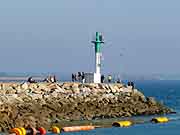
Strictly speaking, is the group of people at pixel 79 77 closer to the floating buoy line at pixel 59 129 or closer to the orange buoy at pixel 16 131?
the floating buoy line at pixel 59 129

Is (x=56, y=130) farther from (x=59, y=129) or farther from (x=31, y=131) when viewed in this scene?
(x=31, y=131)

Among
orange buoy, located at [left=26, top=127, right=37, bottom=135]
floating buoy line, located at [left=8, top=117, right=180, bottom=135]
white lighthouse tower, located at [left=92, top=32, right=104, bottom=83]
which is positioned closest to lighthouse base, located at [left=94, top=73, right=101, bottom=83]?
white lighthouse tower, located at [left=92, top=32, right=104, bottom=83]

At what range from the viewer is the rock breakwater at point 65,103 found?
54.5 metres

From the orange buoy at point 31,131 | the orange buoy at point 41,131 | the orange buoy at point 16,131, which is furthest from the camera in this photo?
the orange buoy at point 41,131

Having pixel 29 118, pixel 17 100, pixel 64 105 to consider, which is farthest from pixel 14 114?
pixel 64 105

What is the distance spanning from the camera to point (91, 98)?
66.4 metres

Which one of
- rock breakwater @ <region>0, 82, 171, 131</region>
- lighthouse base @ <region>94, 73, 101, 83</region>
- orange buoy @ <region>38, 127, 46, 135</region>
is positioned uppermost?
lighthouse base @ <region>94, 73, 101, 83</region>

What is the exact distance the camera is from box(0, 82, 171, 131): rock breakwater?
54.5 metres

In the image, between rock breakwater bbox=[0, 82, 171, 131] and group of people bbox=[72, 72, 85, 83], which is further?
group of people bbox=[72, 72, 85, 83]

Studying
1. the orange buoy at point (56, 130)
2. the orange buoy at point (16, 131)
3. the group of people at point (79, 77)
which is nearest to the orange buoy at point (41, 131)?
the orange buoy at point (56, 130)

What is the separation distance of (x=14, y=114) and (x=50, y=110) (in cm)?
724

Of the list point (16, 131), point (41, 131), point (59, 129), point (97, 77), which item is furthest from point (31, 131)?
point (97, 77)

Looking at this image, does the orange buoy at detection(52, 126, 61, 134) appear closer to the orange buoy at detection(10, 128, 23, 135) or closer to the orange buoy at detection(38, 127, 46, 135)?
the orange buoy at detection(38, 127, 46, 135)

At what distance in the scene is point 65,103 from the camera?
6262 centimetres
